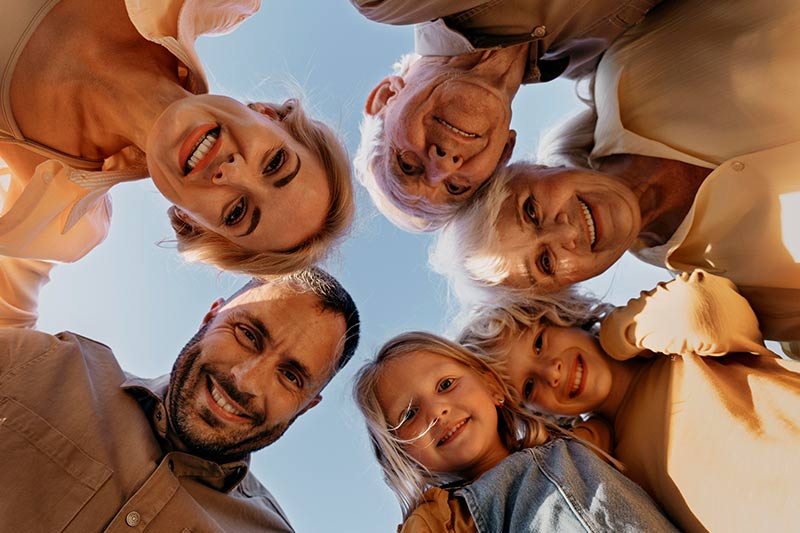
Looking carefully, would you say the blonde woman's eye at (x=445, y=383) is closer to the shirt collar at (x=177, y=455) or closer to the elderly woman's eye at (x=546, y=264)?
the elderly woman's eye at (x=546, y=264)

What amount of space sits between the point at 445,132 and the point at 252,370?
129 cm

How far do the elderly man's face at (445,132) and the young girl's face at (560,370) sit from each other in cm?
74

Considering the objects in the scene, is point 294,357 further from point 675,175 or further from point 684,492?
point 675,175

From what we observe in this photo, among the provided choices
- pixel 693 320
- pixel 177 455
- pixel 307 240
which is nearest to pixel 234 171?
pixel 307 240

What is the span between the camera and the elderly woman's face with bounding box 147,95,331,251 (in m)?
2.23

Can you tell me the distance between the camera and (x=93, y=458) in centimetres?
213

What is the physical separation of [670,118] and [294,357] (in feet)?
6.24

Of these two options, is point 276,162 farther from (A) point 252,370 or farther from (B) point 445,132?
(A) point 252,370

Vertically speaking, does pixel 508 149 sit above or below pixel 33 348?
above

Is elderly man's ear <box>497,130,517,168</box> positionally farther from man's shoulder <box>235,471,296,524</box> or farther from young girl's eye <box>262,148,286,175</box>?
man's shoulder <box>235,471,296,524</box>

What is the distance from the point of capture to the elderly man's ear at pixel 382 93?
2.96 m

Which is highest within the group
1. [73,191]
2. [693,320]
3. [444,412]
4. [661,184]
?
[73,191]

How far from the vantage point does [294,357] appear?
2.65 m

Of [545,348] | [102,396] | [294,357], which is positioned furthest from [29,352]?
[545,348]
